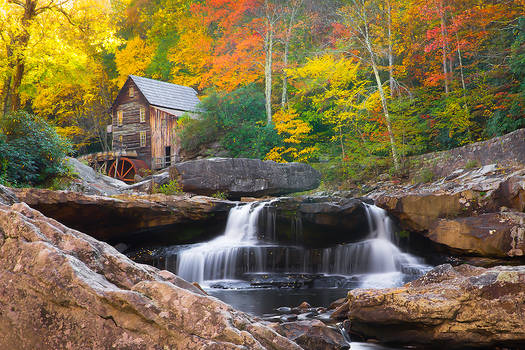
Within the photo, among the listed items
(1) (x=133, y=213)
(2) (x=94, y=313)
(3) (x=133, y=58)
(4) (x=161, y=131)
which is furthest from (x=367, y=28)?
(3) (x=133, y=58)

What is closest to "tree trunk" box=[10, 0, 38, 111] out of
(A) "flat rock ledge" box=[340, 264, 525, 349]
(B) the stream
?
(B) the stream

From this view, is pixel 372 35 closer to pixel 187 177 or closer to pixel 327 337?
pixel 187 177

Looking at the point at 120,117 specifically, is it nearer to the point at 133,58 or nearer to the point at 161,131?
the point at 161,131

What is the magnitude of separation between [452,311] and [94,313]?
384 cm

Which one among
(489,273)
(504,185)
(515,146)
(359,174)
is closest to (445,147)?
(359,174)

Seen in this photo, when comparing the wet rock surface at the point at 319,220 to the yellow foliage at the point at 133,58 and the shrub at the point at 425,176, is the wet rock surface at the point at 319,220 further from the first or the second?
the yellow foliage at the point at 133,58

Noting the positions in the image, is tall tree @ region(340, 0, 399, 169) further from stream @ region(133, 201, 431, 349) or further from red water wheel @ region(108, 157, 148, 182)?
red water wheel @ region(108, 157, 148, 182)

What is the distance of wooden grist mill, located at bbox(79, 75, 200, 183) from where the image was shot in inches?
1169

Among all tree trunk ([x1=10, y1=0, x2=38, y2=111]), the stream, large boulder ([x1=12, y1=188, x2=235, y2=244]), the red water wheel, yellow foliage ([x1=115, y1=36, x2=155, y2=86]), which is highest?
yellow foliage ([x1=115, y1=36, x2=155, y2=86])

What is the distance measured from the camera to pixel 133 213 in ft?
39.5

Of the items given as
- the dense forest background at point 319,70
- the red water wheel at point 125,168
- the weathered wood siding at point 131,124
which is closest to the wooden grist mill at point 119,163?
the red water wheel at point 125,168

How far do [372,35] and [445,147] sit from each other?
660 centimetres

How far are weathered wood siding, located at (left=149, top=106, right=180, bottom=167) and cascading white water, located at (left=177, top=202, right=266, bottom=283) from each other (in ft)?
55.5

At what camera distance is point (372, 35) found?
21.2 metres
